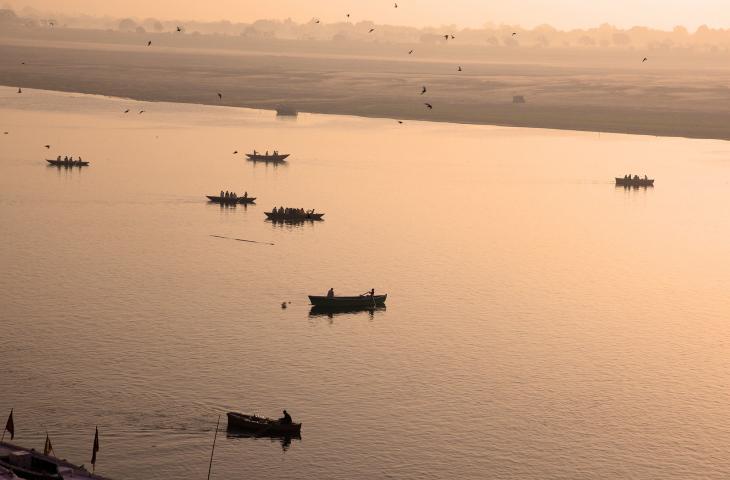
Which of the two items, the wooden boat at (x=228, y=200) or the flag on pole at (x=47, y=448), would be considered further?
the wooden boat at (x=228, y=200)

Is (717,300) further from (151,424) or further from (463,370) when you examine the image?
(151,424)

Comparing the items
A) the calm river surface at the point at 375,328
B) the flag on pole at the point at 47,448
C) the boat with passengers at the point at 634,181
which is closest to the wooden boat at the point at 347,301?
the calm river surface at the point at 375,328

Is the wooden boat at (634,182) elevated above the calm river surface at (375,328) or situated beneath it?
elevated above

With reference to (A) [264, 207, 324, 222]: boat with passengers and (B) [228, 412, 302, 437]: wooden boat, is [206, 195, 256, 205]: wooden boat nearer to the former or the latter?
(A) [264, 207, 324, 222]: boat with passengers

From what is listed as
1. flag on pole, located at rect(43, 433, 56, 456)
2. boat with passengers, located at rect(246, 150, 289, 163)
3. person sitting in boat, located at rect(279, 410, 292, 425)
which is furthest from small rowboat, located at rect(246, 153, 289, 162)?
flag on pole, located at rect(43, 433, 56, 456)

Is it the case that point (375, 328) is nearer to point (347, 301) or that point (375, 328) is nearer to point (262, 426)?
point (347, 301)

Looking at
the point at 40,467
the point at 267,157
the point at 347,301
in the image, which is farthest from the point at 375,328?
the point at 267,157

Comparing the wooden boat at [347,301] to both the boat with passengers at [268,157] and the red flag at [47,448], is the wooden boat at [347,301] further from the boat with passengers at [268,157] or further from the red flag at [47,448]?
the boat with passengers at [268,157]
